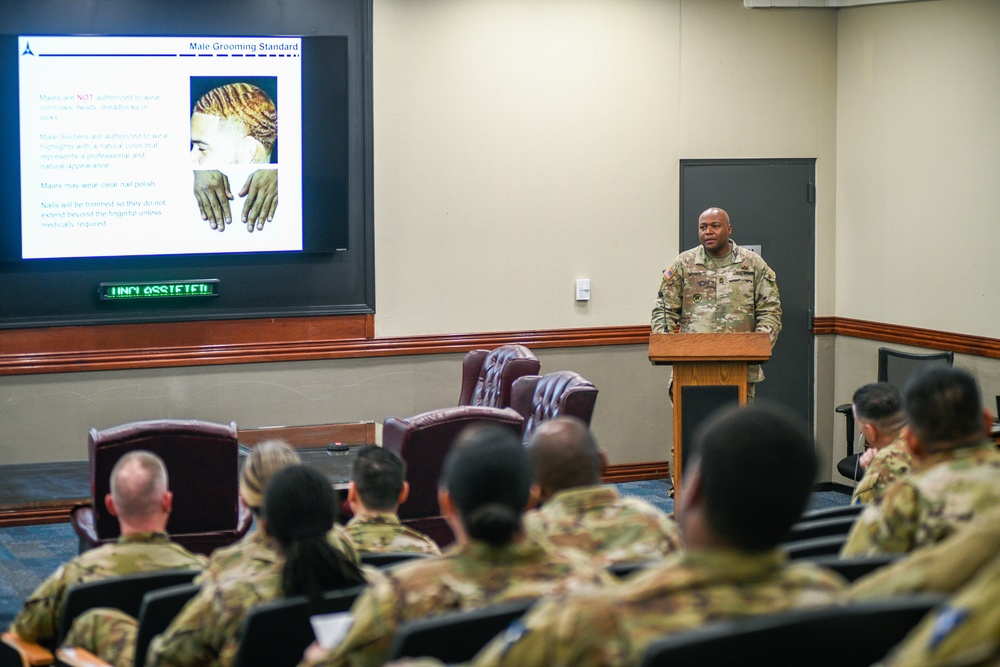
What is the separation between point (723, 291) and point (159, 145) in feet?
10.6

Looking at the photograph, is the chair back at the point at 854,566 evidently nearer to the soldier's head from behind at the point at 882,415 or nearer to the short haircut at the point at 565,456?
the short haircut at the point at 565,456

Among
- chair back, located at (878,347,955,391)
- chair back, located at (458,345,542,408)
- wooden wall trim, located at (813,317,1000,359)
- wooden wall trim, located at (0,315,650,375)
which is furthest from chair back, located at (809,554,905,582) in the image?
wooden wall trim, located at (0,315,650,375)

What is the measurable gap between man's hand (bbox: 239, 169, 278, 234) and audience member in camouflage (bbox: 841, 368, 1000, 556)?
475 centimetres

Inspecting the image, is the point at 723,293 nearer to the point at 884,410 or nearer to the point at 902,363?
the point at 902,363

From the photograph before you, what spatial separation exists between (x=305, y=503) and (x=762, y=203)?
5987 millimetres

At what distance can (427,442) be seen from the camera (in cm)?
470

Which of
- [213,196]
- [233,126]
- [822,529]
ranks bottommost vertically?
[822,529]

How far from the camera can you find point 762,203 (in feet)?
26.2

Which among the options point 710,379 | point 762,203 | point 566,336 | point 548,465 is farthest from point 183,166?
point 548,465

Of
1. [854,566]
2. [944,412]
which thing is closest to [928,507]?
[944,412]

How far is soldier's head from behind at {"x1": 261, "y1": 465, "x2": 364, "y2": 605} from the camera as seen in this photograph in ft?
8.13

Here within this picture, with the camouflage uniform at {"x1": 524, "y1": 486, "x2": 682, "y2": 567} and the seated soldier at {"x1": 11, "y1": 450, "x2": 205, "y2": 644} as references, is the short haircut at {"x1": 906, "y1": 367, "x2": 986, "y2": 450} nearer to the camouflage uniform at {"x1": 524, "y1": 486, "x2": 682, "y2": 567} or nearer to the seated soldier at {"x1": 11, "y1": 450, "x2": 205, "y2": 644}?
the camouflage uniform at {"x1": 524, "y1": 486, "x2": 682, "y2": 567}

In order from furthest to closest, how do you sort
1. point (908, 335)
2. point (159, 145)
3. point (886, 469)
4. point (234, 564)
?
point (908, 335) < point (159, 145) < point (886, 469) < point (234, 564)

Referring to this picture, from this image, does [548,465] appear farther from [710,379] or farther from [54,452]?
[54,452]
